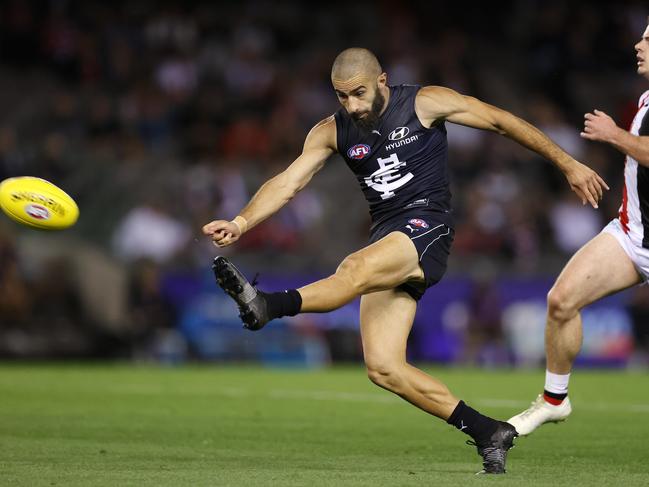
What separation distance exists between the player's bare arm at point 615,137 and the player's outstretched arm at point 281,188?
162 centimetres

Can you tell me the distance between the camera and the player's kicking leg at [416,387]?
747 cm

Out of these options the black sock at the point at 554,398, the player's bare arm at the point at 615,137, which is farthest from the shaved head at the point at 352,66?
the black sock at the point at 554,398

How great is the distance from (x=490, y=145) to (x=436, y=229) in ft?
44.5

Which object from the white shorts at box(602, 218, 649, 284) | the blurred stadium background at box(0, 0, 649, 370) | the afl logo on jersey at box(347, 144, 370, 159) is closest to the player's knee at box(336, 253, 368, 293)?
the afl logo on jersey at box(347, 144, 370, 159)

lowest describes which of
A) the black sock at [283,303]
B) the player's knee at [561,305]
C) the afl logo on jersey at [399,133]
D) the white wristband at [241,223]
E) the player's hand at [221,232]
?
the black sock at [283,303]

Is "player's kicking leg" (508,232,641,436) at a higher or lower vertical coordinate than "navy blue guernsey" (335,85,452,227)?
lower

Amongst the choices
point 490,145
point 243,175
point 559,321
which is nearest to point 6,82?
point 243,175

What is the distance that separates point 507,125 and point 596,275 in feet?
4.10

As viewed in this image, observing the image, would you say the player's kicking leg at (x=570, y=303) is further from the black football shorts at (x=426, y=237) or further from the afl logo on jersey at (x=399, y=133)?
the afl logo on jersey at (x=399, y=133)

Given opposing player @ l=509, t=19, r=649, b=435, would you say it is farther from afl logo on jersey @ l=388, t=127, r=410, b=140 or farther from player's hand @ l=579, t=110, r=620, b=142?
afl logo on jersey @ l=388, t=127, r=410, b=140

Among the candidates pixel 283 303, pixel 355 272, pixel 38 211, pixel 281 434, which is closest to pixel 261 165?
pixel 281 434

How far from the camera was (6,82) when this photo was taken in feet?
73.9

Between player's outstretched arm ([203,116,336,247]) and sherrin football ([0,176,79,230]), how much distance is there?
1221 millimetres

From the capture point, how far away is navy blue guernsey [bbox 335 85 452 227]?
792cm
